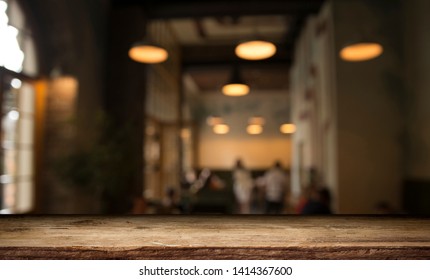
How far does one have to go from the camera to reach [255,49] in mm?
4980

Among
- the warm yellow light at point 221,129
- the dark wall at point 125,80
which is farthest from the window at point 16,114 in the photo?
the warm yellow light at point 221,129

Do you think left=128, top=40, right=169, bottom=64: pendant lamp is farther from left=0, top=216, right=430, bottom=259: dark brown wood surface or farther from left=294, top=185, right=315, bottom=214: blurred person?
left=0, top=216, right=430, bottom=259: dark brown wood surface

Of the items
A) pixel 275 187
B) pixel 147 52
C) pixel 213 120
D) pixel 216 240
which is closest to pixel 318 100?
pixel 275 187

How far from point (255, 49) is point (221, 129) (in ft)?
33.3

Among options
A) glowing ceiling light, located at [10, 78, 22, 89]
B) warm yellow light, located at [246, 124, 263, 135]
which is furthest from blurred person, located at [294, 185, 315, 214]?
warm yellow light, located at [246, 124, 263, 135]

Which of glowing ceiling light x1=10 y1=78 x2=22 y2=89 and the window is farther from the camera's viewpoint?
glowing ceiling light x1=10 y1=78 x2=22 y2=89

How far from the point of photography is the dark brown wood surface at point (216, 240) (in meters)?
0.90

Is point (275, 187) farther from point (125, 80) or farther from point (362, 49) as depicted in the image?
point (362, 49)

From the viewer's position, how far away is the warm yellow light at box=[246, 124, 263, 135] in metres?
14.7

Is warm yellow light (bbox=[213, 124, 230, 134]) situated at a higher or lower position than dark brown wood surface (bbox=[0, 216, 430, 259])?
higher

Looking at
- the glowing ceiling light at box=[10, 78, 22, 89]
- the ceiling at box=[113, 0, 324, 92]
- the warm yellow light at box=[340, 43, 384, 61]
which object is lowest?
the glowing ceiling light at box=[10, 78, 22, 89]

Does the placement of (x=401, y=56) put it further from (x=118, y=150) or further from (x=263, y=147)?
(x=263, y=147)

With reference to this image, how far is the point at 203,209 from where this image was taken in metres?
7.55

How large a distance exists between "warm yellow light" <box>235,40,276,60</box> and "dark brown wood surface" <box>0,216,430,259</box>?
4.10m
